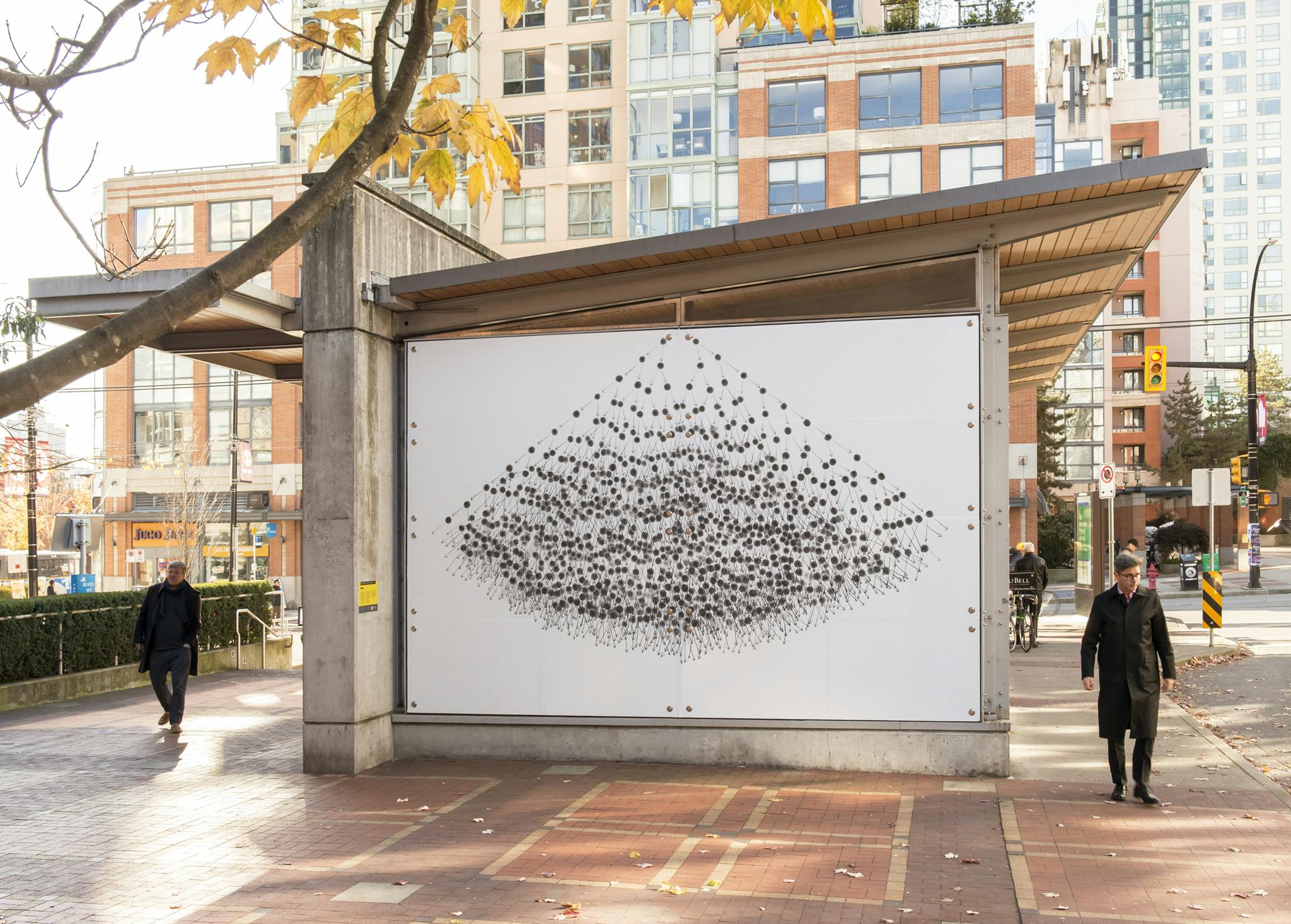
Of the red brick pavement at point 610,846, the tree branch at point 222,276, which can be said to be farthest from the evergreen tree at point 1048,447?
the tree branch at point 222,276

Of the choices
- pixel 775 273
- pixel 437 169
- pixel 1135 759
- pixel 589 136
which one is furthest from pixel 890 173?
pixel 437 169

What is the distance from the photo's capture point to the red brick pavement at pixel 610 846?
6.72 m

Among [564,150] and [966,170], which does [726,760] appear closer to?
[966,170]

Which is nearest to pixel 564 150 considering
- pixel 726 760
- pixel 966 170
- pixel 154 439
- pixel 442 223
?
pixel 966 170

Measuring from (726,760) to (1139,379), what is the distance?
271ft

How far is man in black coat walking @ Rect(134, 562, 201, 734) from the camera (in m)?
13.2

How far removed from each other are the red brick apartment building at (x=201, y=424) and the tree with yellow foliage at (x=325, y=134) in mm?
49814

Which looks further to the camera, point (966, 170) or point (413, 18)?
point (966, 170)

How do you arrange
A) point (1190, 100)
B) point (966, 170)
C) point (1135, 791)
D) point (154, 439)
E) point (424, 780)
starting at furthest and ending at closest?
point (1190, 100)
point (154, 439)
point (966, 170)
point (424, 780)
point (1135, 791)

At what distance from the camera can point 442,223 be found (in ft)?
41.4

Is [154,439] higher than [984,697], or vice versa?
[154,439]

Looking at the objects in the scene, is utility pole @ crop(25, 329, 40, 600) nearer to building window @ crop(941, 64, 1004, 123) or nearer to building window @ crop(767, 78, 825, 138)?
building window @ crop(767, 78, 825, 138)

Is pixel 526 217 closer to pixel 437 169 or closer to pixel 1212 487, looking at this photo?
pixel 1212 487

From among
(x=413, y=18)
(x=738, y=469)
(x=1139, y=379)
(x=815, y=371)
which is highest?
(x=1139, y=379)
